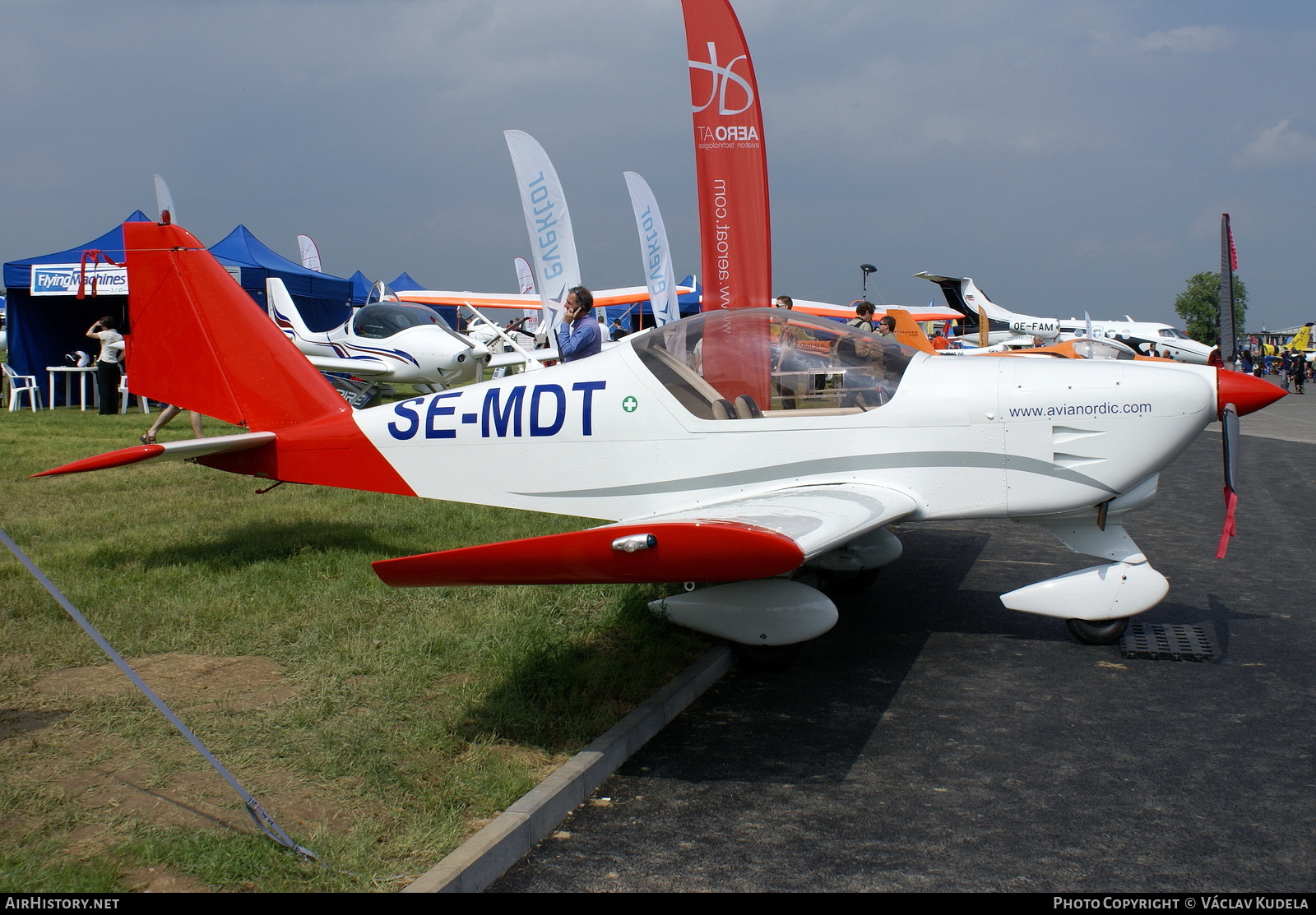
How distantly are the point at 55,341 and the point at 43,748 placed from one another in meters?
18.8

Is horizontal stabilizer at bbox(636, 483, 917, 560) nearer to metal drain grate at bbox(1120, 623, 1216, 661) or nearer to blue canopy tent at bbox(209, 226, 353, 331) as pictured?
metal drain grate at bbox(1120, 623, 1216, 661)

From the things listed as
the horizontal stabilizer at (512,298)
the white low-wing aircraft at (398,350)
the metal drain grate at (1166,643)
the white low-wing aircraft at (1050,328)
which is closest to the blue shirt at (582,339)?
the metal drain grate at (1166,643)

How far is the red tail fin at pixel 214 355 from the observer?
5.80m

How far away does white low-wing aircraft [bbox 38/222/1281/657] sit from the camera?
4.64 meters

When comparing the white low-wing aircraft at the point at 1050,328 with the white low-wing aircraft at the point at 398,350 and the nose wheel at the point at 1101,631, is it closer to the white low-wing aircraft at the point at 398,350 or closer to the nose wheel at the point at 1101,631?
the white low-wing aircraft at the point at 398,350

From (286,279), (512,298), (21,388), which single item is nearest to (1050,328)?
(512,298)

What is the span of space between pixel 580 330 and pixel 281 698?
4739mm

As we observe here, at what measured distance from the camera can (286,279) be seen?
20609mm

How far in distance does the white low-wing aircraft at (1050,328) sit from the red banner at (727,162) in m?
33.4

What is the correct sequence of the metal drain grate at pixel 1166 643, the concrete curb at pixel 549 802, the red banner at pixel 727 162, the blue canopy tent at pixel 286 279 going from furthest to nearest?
the blue canopy tent at pixel 286 279 < the red banner at pixel 727 162 < the metal drain grate at pixel 1166 643 < the concrete curb at pixel 549 802

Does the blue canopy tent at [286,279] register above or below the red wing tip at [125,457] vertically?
above

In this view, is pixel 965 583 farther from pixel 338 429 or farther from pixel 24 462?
pixel 24 462

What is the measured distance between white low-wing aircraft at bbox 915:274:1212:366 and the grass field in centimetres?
3821
